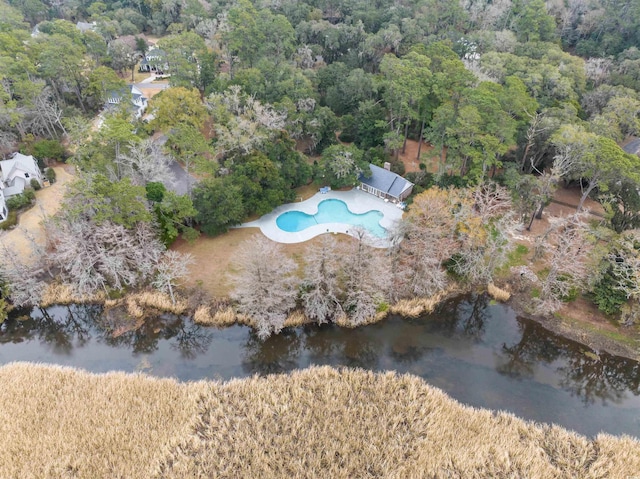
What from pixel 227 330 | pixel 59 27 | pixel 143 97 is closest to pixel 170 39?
pixel 143 97

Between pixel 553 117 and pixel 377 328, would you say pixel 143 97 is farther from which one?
pixel 553 117

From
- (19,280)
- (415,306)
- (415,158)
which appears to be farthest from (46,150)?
(415,306)

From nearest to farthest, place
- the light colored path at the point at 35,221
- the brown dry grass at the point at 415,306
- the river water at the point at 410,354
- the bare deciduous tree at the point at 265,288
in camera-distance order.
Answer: the river water at the point at 410,354 → the bare deciduous tree at the point at 265,288 → the brown dry grass at the point at 415,306 → the light colored path at the point at 35,221

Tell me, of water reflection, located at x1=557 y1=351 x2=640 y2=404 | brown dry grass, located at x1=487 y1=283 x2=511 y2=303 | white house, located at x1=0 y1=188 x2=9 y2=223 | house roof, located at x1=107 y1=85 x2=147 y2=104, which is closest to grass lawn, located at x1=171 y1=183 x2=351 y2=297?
brown dry grass, located at x1=487 y1=283 x2=511 y2=303

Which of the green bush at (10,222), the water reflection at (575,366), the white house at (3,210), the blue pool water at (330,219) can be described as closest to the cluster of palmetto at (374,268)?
the blue pool water at (330,219)

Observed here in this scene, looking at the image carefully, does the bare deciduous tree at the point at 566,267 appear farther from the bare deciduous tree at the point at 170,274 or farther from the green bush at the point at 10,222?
the green bush at the point at 10,222

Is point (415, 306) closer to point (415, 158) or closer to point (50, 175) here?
point (415, 158)

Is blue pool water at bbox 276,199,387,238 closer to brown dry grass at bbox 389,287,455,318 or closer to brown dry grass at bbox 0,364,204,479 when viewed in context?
brown dry grass at bbox 389,287,455,318
